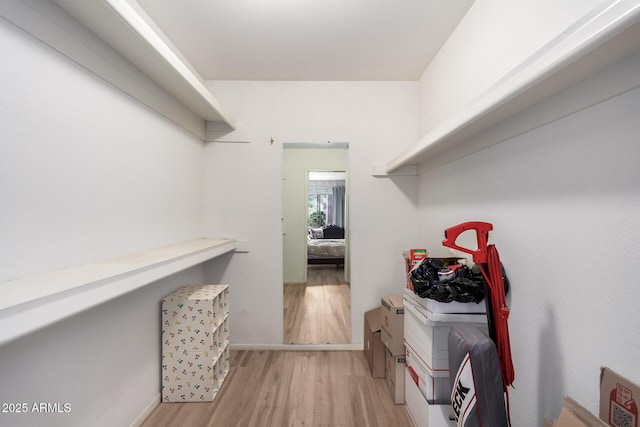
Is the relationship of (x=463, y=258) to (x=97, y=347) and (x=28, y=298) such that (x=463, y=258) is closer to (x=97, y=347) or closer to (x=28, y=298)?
(x=28, y=298)

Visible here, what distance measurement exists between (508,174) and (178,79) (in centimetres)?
197

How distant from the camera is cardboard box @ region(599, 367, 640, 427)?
78cm

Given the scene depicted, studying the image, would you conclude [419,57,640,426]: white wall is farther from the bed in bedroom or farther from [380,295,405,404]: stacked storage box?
the bed in bedroom

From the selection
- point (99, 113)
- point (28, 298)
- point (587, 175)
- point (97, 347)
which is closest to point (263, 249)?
point (97, 347)

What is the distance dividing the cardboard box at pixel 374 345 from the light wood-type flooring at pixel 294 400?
68 mm

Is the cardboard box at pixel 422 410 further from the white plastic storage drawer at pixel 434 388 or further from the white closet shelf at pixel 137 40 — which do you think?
the white closet shelf at pixel 137 40

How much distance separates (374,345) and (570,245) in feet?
5.25

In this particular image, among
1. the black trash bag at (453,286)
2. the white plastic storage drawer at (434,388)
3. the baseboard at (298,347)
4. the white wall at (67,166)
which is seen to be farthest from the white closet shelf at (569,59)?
the baseboard at (298,347)

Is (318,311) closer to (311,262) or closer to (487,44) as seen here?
(311,262)

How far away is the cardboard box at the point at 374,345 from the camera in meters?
2.15

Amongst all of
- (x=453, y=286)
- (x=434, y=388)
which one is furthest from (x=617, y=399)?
(x=434, y=388)

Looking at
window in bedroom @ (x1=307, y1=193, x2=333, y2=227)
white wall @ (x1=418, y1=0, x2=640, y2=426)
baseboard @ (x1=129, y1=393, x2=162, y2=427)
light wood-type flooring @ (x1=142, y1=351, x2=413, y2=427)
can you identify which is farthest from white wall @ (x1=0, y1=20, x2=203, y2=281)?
window in bedroom @ (x1=307, y1=193, x2=333, y2=227)

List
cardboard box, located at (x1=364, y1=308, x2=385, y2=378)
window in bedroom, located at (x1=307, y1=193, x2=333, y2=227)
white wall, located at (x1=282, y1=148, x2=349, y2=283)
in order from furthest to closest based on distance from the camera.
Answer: window in bedroom, located at (x1=307, y1=193, x2=333, y2=227) → white wall, located at (x1=282, y1=148, x2=349, y2=283) → cardboard box, located at (x1=364, y1=308, x2=385, y2=378)

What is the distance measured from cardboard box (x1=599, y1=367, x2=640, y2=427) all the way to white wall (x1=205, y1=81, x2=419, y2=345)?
1771mm
